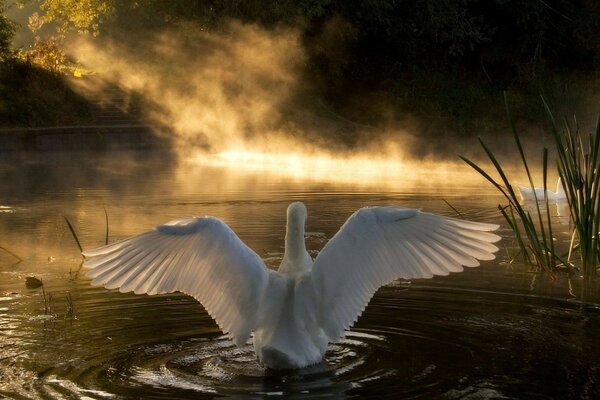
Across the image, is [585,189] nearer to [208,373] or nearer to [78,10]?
[208,373]

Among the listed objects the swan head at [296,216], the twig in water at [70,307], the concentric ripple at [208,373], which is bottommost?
the concentric ripple at [208,373]

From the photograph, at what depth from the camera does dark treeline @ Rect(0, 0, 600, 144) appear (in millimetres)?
33938

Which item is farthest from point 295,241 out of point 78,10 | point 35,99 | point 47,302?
point 78,10

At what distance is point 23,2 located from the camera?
43000 millimetres

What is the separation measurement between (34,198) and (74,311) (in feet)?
28.7

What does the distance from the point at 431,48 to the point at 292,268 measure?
31142mm

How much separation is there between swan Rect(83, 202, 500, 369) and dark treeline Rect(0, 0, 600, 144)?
25.9 meters

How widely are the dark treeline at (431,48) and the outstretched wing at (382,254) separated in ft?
84.8

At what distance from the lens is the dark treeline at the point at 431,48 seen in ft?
111

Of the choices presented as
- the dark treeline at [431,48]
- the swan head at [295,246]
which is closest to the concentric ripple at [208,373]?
the swan head at [295,246]

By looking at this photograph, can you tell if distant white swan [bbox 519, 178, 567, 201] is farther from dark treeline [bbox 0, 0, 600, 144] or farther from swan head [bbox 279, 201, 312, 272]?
dark treeline [bbox 0, 0, 600, 144]

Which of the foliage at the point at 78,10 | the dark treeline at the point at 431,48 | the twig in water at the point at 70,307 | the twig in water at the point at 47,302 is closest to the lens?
the twig in water at the point at 70,307

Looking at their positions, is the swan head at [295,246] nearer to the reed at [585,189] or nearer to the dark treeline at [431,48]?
the reed at [585,189]

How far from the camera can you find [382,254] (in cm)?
708
